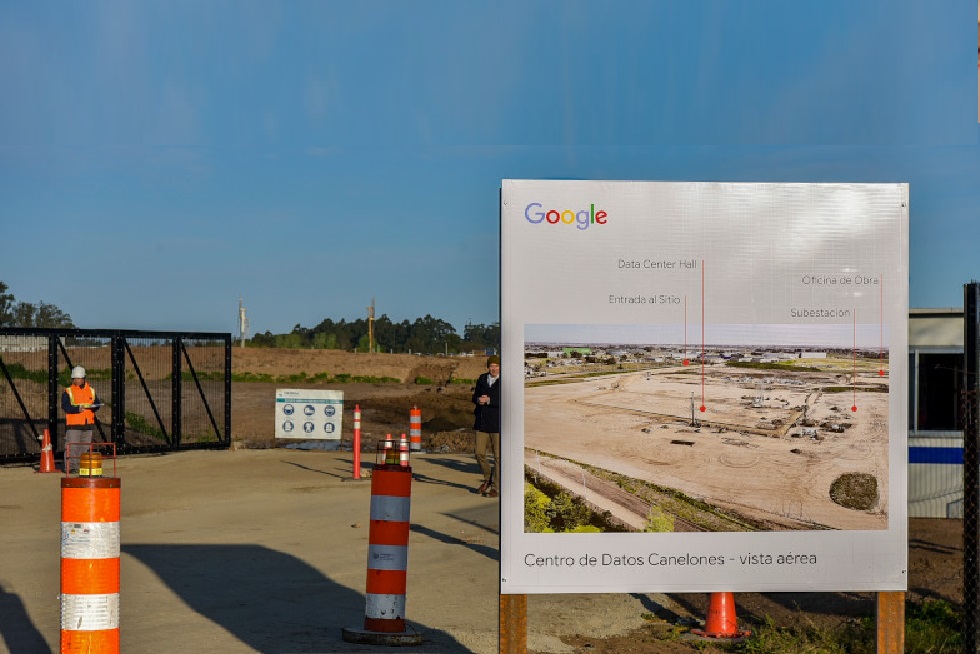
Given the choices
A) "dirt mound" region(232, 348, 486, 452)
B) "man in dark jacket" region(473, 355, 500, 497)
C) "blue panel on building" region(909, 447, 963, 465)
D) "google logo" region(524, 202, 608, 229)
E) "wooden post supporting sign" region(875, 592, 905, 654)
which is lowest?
"dirt mound" region(232, 348, 486, 452)

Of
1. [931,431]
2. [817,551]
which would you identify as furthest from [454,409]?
[817,551]

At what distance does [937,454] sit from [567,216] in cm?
1077

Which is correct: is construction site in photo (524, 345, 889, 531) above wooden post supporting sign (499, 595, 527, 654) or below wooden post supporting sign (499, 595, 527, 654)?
above

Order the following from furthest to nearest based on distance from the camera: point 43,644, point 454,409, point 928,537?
1. point 454,409
2. point 928,537
3. point 43,644

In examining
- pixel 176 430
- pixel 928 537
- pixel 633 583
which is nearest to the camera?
pixel 633 583

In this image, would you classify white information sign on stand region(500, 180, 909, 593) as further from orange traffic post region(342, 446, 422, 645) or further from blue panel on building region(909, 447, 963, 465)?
blue panel on building region(909, 447, 963, 465)

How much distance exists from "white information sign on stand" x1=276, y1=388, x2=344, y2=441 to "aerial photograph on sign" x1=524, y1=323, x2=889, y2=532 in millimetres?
18524

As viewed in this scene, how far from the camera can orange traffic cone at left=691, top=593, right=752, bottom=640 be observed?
30.8 ft

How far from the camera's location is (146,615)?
33.8 ft

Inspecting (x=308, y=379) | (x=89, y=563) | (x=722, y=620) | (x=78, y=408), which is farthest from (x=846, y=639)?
(x=308, y=379)

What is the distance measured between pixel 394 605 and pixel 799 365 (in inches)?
137

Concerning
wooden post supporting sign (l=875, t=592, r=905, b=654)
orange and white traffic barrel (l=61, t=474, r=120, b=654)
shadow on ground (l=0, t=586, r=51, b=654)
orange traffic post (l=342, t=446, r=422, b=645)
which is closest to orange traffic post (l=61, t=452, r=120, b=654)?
orange and white traffic barrel (l=61, t=474, r=120, b=654)

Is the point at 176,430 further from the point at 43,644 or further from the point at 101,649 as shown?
the point at 101,649

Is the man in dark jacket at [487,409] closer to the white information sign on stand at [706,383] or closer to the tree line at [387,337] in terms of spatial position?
the white information sign on stand at [706,383]
